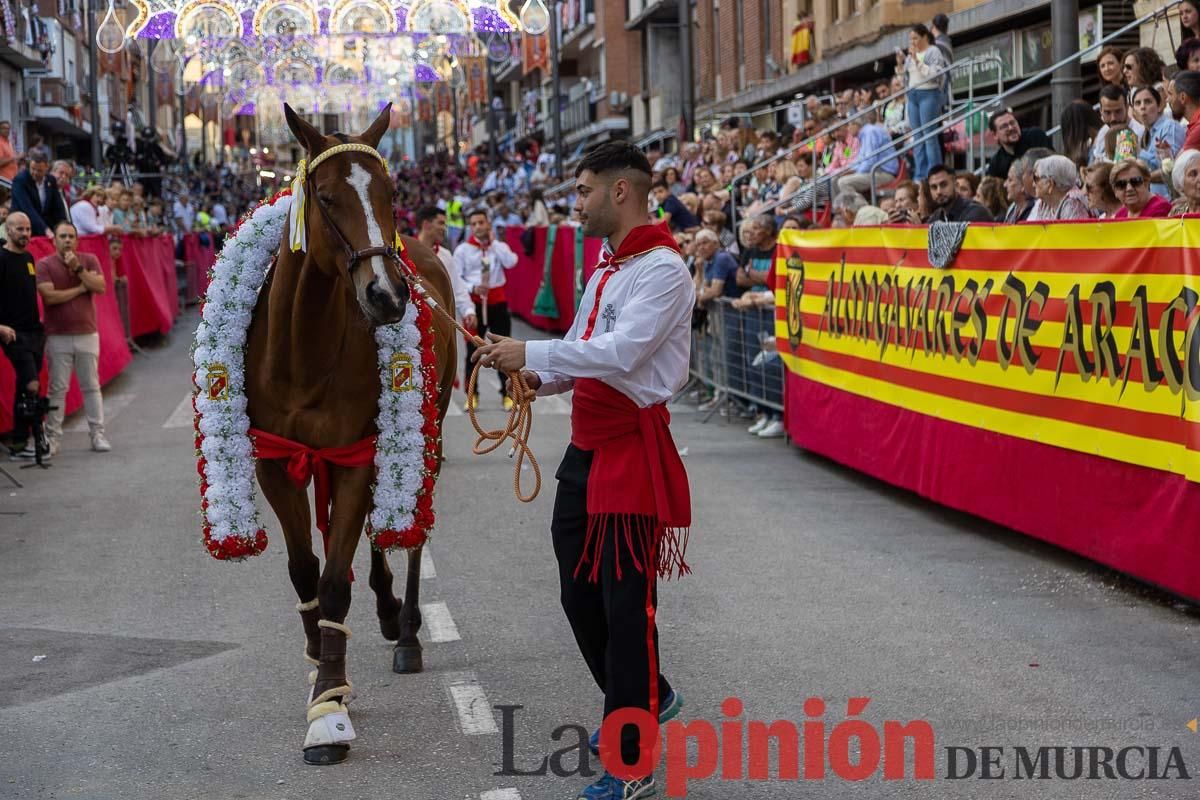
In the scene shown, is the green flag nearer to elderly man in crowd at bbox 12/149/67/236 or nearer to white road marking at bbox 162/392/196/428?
white road marking at bbox 162/392/196/428

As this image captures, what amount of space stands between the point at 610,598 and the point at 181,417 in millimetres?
12997

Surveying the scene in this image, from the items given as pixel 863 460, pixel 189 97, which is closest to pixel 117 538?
pixel 863 460

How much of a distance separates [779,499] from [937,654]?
176 inches

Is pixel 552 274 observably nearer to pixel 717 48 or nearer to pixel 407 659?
pixel 717 48

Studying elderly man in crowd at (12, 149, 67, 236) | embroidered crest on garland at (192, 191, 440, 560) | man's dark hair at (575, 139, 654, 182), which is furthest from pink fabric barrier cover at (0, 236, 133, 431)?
man's dark hair at (575, 139, 654, 182)

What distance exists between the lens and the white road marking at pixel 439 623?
7632 millimetres

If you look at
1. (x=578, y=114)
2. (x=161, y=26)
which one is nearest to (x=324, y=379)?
(x=161, y=26)

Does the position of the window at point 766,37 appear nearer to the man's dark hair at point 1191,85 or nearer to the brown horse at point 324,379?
the man's dark hair at point 1191,85

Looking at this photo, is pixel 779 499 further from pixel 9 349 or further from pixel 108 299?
pixel 108 299

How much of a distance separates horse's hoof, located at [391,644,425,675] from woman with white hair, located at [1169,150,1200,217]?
460cm

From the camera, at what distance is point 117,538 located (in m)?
10.4

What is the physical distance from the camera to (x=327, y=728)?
19.0ft

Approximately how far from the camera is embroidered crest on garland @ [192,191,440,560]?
20.6 ft

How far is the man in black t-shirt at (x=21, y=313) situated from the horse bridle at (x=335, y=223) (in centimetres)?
852
